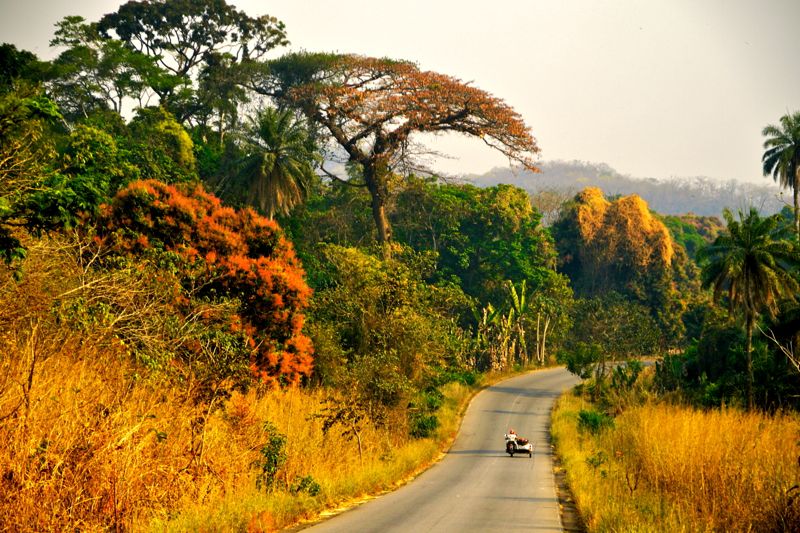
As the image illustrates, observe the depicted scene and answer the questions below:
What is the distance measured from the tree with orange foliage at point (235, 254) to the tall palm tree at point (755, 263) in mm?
21066

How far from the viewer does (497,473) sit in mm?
27109

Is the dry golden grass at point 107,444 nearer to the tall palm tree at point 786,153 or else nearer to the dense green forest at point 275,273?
the dense green forest at point 275,273

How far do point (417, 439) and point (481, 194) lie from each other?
41.3 meters

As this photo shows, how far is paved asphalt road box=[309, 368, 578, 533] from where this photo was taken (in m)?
14.8

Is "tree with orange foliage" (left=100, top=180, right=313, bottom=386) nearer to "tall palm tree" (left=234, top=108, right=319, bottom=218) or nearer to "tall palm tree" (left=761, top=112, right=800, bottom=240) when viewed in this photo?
"tall palm tree" (left=234, top=108, right=319, bottom=218)

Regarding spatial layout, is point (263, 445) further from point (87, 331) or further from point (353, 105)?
point (353, 105)

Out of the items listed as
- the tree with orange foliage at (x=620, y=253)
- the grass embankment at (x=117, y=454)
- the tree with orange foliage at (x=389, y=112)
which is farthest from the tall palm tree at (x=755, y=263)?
the tree with orange foliage at (x=620, y=253)

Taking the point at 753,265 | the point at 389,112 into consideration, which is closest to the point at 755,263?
the point at 753,265

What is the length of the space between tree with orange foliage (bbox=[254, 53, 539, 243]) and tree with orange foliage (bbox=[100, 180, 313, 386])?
1787 centimetres

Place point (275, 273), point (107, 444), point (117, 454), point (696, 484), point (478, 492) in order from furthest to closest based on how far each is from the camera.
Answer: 1. point (275, 273)
2. point (478, 492)
3. point (696, 484)
4. point (117, 454)
5. point (107, 444)

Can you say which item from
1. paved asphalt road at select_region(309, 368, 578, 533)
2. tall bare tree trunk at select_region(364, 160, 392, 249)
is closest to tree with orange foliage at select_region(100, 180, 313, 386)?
paved asphalt road at select_region(309, 368, 578, 533)

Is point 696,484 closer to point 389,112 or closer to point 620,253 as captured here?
point 389,112

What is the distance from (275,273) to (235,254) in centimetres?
165

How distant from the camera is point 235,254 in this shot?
28250 millimetres
